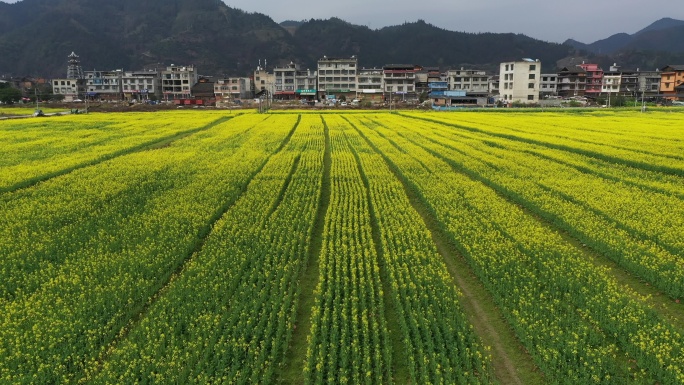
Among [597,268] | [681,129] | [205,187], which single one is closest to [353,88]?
[681,129]

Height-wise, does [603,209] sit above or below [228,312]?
above

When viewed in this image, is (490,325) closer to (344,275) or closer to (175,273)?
(344,275)

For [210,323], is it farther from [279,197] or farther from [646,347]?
[279,197]

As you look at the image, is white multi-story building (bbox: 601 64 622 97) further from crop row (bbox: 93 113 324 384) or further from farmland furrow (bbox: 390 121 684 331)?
crop row (bbox: 93 113 324 384)

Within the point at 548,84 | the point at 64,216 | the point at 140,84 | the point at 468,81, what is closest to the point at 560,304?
the point at 64,216

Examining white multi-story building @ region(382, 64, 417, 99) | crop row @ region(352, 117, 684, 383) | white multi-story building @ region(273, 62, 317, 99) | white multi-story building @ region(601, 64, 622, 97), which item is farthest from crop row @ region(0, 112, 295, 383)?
white multi-story building @ region(601, 64, 622, 97)

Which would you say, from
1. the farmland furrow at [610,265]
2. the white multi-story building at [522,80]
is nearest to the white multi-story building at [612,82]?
the white multi-story building at [522,80]
